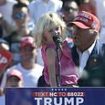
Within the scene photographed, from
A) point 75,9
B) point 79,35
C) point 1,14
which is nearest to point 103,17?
point 75,9

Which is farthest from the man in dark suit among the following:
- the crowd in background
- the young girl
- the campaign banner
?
the campaign banner

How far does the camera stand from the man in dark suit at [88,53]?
394 cm

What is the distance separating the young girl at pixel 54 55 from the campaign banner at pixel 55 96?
55 centimetres

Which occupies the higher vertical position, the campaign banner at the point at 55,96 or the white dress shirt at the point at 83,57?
the white dress shirt at the point at 83,57

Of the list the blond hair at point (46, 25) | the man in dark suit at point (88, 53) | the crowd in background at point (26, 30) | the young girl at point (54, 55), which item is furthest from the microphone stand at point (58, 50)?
the crowd in background at point (26, 30)

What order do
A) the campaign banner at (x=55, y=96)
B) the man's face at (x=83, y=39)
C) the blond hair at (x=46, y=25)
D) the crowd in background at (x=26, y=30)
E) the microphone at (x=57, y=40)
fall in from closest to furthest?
the campaign banner at (x=55, y=96) → the microphone at (x=57, y=40) → the blond hair at (x=46, y=25) → the man's face at (x=83, y=39) → the crowd in background at (x=26, y=30)

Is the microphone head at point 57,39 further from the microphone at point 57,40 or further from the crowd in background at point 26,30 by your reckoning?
the crowd in background at point 26,30

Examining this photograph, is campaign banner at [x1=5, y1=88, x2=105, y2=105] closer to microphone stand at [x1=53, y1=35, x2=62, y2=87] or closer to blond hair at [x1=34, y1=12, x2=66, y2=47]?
microphone stand at [x1=53, y1=35, x2=62, y2=87]

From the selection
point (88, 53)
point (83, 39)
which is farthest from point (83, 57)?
point (83, 39)

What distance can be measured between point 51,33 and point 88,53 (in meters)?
0.46

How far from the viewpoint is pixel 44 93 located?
302cm

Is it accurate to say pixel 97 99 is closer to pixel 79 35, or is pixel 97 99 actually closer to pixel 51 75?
pixel 51 75

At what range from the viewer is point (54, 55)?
3.63m

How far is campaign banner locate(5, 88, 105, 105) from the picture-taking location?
301 centimetres
